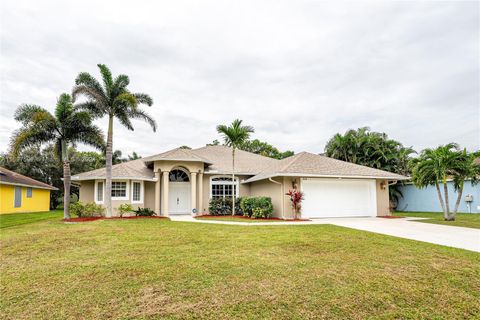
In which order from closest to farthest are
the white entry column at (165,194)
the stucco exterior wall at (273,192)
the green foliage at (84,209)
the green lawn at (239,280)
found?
1. the green lawn at (239,280)
2. the stucco exterior wall at (273,192)
3. the green foliage at (84,209)
4. the white entry column at (165,194)

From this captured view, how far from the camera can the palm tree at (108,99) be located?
15.7m

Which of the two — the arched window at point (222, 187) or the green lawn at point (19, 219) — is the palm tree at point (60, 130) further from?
the arched window at point (222, 187)

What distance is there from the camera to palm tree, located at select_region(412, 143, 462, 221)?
14.0 metres

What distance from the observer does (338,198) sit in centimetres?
1675

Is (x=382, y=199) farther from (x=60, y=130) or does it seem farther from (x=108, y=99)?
(x=60, y=130)

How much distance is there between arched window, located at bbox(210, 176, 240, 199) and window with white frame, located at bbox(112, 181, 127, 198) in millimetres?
5756

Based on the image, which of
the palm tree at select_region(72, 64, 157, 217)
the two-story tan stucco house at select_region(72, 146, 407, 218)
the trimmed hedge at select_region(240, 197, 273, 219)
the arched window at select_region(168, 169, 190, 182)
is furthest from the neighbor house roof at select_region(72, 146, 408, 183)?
the palm tree at select_region(72, 64, 157, 217)

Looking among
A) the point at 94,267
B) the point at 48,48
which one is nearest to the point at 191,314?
the point at 94,267

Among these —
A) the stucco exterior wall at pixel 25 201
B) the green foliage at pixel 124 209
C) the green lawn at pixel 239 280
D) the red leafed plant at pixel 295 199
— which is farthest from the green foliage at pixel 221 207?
the stucco exterior wall at pixel 25 201

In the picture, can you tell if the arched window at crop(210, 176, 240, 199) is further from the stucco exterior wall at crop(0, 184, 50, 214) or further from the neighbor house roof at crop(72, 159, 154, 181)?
the stucco exterior wall at crop(0, 184, 50, 214)

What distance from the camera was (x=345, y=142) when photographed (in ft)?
90.6

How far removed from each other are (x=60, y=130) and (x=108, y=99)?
3.31 m

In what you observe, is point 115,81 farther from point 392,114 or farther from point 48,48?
point 392,114

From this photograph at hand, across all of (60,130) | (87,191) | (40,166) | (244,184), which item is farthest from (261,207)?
(40,166)
